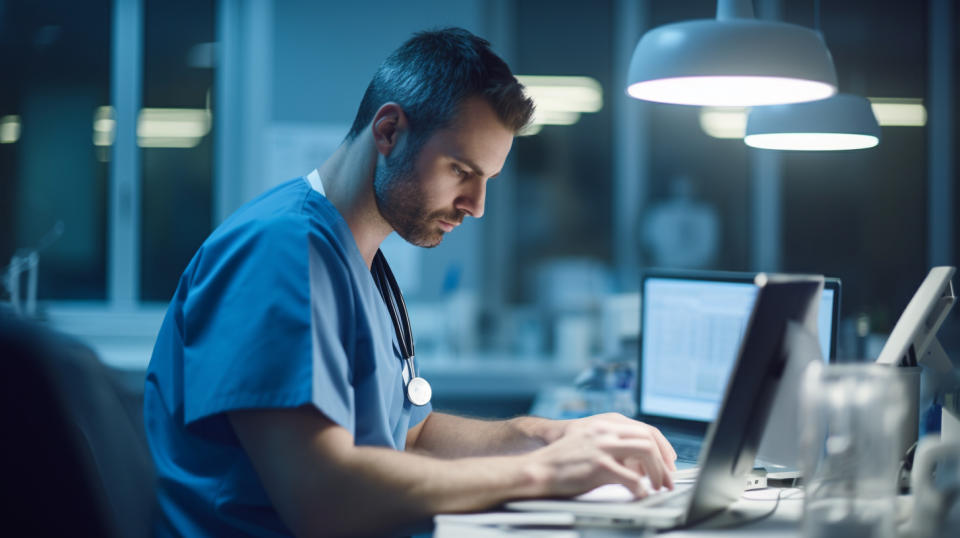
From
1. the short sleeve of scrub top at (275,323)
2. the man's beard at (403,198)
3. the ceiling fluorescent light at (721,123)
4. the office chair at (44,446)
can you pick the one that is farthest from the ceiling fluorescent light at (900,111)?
the office chair at (44,446)

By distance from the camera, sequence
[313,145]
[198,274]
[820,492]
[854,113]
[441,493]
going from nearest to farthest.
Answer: [820,492]
[441,493]
[198,274]
[854,113]
[313,145]

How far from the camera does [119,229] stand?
3762mm

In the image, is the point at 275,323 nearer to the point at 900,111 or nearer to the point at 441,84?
the point at 441,84

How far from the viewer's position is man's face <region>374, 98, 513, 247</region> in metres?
1.21

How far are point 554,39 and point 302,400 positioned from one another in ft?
10.4

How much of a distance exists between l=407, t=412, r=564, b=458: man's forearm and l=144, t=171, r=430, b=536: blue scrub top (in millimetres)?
211

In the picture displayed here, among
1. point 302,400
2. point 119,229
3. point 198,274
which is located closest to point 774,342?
point 302,400

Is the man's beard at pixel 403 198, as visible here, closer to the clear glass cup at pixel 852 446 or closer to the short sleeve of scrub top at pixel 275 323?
the short sleeve of scrub top at pixel 275 323

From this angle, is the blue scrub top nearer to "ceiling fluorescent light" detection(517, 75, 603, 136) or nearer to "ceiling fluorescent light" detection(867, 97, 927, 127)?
"ceiling fluorescent light" detection(517, 75, 603, 136)

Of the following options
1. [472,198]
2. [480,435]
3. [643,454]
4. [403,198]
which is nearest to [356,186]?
[403,198]

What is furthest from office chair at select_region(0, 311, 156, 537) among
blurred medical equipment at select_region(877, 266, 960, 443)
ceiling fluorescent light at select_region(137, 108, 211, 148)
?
ceiling fluorescent light at select_region(137, 108, 211, 148)

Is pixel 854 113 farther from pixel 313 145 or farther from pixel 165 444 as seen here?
pixel 313 145

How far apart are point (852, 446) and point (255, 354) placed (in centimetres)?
66

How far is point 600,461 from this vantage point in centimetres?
99
